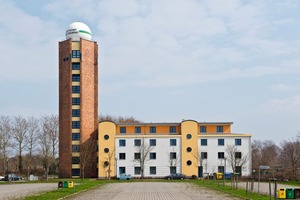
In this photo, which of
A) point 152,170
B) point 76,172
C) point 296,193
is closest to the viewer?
point 296,193

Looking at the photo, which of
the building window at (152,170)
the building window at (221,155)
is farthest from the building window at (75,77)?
the building window at (221,155)

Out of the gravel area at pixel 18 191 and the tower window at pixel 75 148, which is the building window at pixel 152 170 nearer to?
the tower window at pixel 75 148

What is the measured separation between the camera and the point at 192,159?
8738cm

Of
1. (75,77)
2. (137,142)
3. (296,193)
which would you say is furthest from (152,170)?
(296,193)

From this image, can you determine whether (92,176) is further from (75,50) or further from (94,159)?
(75,50)

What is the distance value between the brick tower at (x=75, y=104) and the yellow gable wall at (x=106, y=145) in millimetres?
1992

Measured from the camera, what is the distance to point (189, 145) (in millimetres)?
87750

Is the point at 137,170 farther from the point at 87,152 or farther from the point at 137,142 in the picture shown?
the point at 87,152

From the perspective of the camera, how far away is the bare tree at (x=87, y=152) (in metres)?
85.8

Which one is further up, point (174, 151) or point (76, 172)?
point (174, 151)

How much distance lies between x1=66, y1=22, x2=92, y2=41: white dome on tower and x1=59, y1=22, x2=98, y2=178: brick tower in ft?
3.22

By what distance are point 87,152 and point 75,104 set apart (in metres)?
8.77

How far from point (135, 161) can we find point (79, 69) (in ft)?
63.1

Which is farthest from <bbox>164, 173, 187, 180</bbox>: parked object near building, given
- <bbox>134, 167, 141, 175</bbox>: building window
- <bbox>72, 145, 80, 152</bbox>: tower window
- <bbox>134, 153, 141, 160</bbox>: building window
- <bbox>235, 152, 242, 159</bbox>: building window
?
<bbox>72, 145, 80, 152</bbox>: tower window
